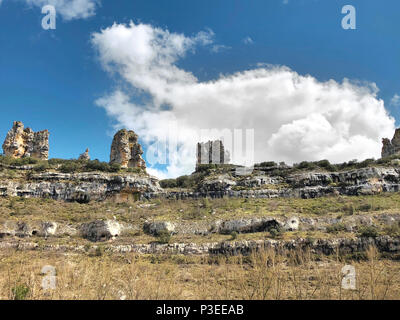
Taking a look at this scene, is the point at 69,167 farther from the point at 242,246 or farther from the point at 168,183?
the point at 242,246

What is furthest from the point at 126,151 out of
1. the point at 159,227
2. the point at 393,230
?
the point at 393,230

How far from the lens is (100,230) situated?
2923 centimetres

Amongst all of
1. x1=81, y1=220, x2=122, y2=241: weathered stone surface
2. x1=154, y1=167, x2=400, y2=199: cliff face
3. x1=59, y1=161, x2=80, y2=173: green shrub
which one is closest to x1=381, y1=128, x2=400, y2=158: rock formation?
x1=154, y1=167, x2=400, y2=199: cliff face

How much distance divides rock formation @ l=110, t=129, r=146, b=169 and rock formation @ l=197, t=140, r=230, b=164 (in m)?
19.5

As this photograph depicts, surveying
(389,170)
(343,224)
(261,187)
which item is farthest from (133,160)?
(389,170)

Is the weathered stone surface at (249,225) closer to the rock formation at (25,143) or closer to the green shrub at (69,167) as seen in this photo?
the green shrub at (69,167)

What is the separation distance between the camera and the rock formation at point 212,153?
7312 centimetres

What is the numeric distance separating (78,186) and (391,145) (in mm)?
76891

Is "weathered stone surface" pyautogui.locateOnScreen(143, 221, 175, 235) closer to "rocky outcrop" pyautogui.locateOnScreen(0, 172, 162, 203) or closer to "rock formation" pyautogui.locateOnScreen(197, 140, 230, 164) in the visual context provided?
"rocky outcrop" pyautogui.locateOnScreen(0, 172, 162, 203)

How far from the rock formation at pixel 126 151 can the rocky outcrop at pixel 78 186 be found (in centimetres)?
1354

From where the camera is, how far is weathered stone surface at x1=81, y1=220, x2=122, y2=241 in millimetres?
29031

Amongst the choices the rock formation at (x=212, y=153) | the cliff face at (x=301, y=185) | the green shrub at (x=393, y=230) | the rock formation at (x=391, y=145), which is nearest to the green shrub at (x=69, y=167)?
the cliff face at (x=301, y=185)
